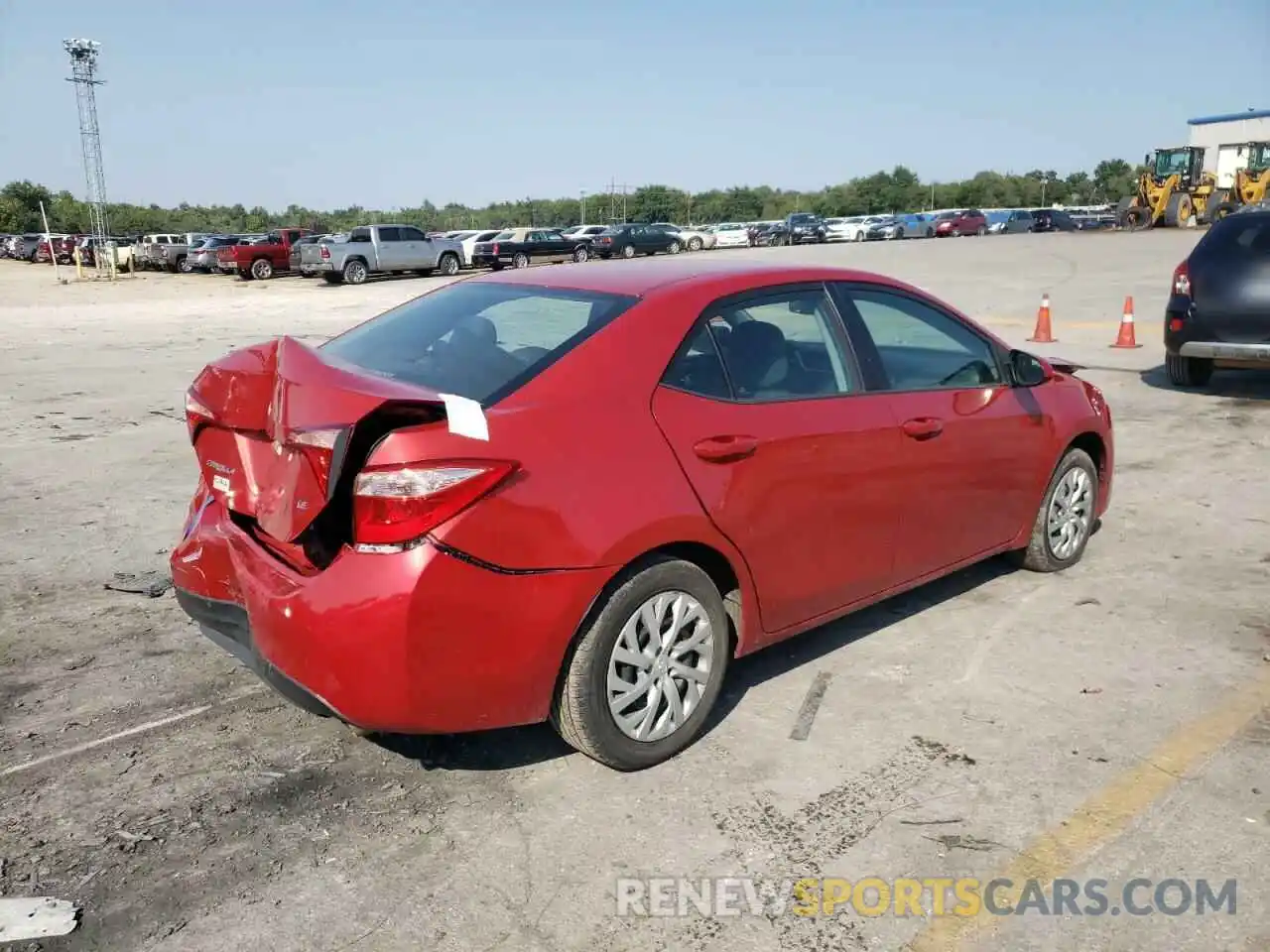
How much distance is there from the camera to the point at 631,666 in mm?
3295

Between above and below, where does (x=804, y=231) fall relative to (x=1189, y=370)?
above

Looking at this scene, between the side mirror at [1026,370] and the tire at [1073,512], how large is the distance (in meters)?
0.51

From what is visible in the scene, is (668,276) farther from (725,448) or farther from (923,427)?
(923,427)

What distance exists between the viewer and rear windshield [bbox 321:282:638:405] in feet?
10.9

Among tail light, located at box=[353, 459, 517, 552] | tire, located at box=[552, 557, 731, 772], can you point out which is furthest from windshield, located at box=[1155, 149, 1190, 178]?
tail light, located at box=[353, 459, 517, 552]

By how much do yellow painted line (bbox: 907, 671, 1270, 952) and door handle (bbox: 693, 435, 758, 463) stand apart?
1453mm

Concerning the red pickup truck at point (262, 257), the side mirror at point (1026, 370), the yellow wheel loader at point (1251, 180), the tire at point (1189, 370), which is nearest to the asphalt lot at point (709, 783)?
the side mirror at point (1026, 370)

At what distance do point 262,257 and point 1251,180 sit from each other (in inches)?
1533

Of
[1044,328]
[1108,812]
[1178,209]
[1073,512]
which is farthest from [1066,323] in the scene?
[1178,209]

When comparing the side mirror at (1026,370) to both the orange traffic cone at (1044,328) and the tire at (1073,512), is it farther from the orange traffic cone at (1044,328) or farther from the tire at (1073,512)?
the orange traffic cone at (1044,328)

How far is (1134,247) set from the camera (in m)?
33.1

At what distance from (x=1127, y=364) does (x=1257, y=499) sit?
619 cm

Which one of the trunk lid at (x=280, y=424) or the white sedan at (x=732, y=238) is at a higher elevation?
the white sedan at (x=732, y=238)

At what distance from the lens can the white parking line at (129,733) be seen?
3408 millimetres
